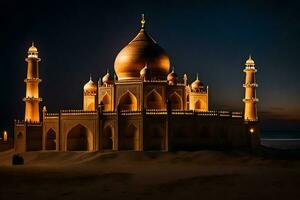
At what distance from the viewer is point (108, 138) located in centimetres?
4125

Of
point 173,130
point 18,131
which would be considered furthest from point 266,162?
point 18,131

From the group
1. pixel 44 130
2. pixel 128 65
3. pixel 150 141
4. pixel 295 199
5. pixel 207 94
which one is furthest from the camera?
pixel 207 94

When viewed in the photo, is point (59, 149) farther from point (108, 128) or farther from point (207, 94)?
point (207, 94)

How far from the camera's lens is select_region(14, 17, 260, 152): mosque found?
3975cm

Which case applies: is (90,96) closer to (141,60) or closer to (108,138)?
(141,60)

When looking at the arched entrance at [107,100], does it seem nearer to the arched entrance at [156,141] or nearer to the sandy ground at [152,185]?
the arched entrance at [156,141]

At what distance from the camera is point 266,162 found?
33.3m

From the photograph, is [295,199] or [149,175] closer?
[295,199]

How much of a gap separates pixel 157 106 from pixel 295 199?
27.0 m

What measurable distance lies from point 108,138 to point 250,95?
50.9 feet

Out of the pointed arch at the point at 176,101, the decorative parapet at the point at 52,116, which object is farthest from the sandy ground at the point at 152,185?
the decorative parapet at the point at 52,116

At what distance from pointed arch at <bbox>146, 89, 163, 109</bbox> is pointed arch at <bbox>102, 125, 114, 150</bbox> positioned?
468 cm

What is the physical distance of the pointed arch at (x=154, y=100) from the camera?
44375mm

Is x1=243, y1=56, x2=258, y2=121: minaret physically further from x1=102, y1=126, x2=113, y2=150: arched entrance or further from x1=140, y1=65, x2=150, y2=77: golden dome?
x1=102, y1=126, x2=113, y2=150: arched entrance
